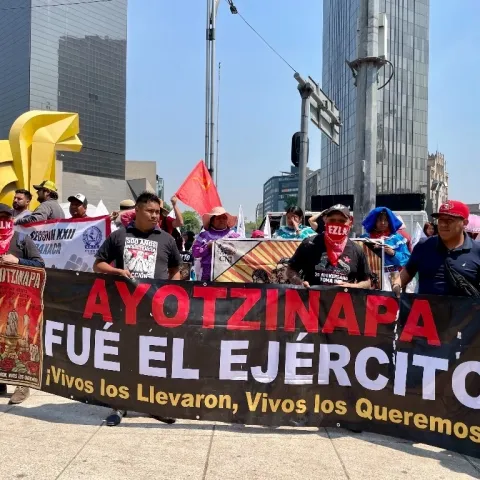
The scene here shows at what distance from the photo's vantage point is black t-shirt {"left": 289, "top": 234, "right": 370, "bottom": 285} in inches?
171

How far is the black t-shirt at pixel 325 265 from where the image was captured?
4.33 metres

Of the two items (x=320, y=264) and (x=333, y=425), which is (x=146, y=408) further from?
(x=320, y=264)

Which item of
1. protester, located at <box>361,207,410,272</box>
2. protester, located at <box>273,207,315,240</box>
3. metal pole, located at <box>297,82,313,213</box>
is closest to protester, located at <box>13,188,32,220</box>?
protester, located at <box>273,207,315,240</box>

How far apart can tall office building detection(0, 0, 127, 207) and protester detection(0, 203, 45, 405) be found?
4977 centimetres

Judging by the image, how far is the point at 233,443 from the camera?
3826 mm

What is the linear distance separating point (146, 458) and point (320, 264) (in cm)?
194

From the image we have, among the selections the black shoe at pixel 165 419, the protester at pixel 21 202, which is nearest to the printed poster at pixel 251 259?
the black shoe at pixel 165 419

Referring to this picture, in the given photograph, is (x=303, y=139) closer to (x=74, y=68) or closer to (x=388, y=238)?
(x=388, y=238)

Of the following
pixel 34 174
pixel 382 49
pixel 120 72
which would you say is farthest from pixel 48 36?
pixel 382 49

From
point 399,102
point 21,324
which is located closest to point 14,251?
point 21,324

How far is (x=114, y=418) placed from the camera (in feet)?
13.7

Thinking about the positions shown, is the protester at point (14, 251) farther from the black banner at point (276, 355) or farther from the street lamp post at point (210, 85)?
the street lamp post at point (210, 85)

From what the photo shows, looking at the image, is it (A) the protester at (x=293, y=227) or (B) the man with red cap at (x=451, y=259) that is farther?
(A) the protester at (x=293, y=227)

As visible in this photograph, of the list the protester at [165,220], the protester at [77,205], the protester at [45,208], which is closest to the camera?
the protester at [165,220]
